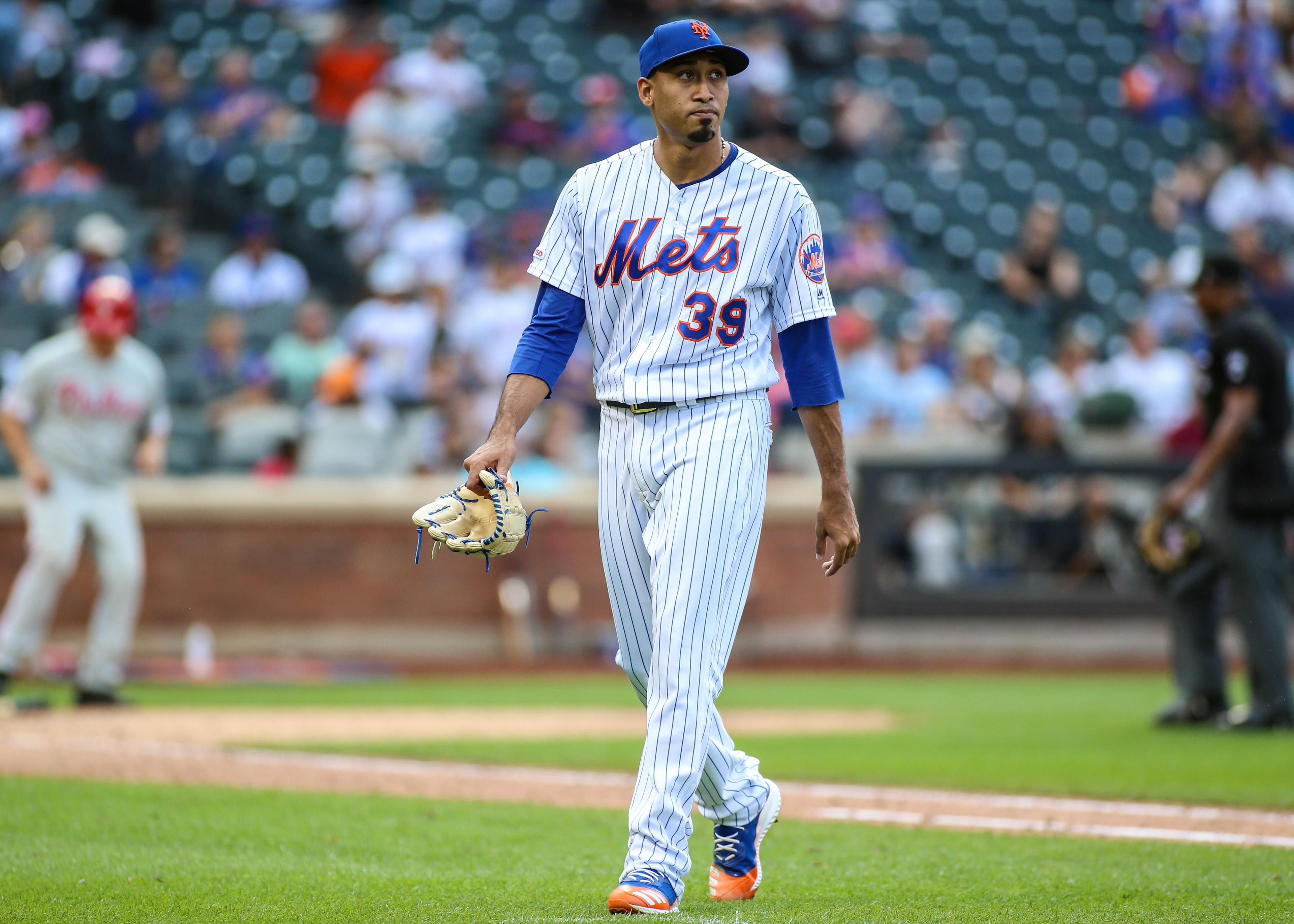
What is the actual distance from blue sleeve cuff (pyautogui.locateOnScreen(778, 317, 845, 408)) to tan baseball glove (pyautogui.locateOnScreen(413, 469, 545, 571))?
2.48 feet

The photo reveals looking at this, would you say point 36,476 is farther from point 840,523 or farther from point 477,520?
point 840,523

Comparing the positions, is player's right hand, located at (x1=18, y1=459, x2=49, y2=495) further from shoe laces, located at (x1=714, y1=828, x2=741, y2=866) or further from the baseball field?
shoe laces, located at (x1=714, y1=828, x2=741, y2=866)

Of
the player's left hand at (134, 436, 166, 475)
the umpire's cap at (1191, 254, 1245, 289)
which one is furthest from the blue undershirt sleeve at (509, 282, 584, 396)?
the player's left hand at (134, 436, 166, 475)

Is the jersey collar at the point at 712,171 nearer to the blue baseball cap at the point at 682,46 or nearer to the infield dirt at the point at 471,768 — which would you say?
the blue baseball cap at the point at 682,46

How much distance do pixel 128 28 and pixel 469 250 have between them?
17.6 feet

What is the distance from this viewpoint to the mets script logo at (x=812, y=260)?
4.04 meters

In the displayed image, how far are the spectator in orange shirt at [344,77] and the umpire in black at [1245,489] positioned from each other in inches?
438

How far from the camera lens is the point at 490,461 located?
3879 mm

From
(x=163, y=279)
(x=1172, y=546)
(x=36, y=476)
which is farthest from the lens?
(x=163, y=279)

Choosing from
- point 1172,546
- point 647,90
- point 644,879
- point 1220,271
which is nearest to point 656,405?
point 647,90

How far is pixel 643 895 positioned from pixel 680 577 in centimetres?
74

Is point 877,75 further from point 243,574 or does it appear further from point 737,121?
point 243,574

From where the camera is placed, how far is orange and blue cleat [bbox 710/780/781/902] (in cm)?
408

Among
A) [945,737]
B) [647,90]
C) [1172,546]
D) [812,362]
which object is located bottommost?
[945,737]
